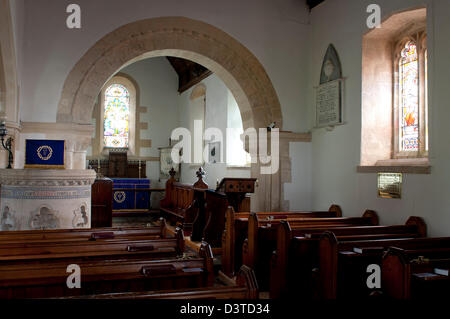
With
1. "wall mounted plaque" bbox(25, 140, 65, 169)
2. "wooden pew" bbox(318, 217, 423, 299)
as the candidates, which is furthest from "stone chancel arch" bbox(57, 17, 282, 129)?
"wooden pew" bbox(318, 217, 423, 299)

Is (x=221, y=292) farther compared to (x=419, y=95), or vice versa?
(x=419, y=95)

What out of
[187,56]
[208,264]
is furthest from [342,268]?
[187,56]

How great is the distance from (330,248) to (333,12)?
4225 millimetres

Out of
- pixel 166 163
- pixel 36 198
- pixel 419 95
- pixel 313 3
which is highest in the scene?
pixel 313 3

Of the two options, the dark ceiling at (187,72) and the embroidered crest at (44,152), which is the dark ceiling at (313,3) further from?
the embroidered crest at (44,152)

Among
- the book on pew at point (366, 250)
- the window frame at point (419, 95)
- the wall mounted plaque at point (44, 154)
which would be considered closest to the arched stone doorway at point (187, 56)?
the wall mounted plaque at point (44, 154)

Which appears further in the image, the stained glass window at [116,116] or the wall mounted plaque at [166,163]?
the stained glass window at [116,116]

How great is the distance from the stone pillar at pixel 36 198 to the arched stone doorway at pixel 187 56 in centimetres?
186

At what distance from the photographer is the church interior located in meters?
2.82

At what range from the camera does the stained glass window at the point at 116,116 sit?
12094mm

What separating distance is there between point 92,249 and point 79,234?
0.53 m

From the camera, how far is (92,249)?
9.56ft

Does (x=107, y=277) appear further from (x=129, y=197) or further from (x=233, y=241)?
(x=129, y=197)
